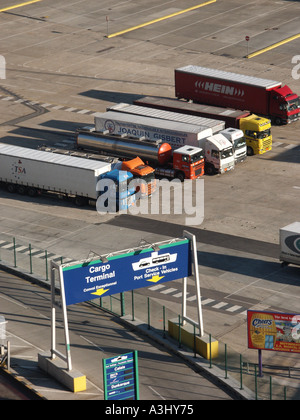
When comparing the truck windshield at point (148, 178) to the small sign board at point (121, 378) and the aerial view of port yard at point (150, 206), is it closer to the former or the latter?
the aerial view of port yard at point (150, 206)

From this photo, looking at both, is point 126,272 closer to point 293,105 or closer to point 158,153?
point 158,153

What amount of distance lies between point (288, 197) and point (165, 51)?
48.7 m

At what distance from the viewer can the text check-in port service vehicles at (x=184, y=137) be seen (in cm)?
9106

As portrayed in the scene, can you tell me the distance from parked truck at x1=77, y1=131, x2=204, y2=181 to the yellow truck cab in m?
7.69

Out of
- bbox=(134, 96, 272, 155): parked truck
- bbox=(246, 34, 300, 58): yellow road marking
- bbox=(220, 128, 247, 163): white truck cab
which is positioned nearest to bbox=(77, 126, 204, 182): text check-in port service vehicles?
bbox=(220, 128, 247, 163): white truck cab

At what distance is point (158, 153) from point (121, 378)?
140 ft

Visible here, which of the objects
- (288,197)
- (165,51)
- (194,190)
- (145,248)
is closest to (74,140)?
(194,190)

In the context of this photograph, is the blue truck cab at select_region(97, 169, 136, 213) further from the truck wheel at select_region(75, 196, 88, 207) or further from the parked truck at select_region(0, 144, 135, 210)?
the truck wheel at select_region(75, 196, 88, 207)

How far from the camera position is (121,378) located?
5053 centimetres

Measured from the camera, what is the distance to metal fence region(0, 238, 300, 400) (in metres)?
55.8

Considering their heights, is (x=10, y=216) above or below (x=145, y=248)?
below
